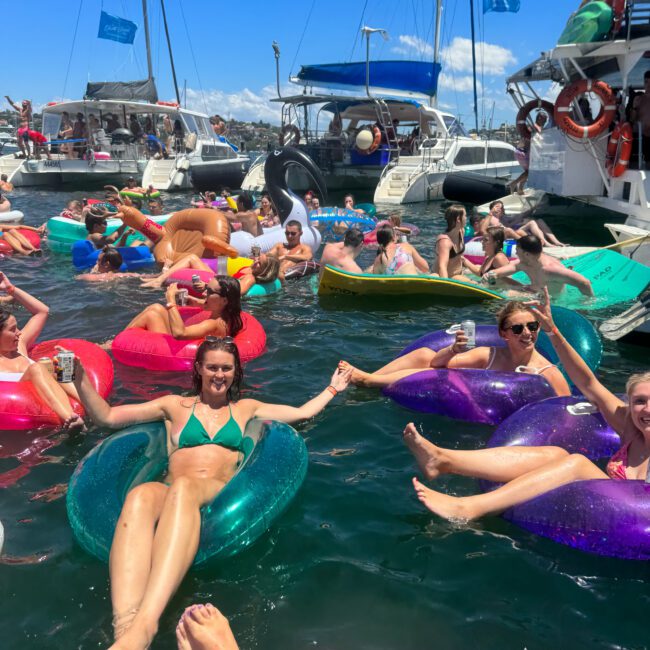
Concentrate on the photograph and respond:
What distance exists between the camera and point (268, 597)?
311 centimetres

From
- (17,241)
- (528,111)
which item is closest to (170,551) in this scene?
(17,241)

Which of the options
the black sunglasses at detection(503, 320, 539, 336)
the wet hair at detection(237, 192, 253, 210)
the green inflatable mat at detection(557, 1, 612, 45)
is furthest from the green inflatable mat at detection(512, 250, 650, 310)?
the wet hair at detection(237, 192, 253, 210)

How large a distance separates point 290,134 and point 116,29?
8.25 meters

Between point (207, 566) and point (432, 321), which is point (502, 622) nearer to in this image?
point (207, 566)

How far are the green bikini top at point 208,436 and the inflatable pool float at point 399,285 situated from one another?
452 centimetres

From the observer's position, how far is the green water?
2.90 meters

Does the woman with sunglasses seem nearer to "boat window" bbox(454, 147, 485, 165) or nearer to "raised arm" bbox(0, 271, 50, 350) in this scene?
"raised arm" bbox(0, 271, 50, 350)

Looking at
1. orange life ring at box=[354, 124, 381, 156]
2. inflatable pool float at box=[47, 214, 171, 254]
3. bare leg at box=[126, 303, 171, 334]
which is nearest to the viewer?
bare leg at box=[126, 303, 171, 334]

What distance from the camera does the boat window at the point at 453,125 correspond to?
23.3 metres

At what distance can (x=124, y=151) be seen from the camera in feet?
76.3

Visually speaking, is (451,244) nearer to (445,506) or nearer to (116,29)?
(445,506)

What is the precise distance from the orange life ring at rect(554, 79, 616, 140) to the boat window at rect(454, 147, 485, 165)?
30.0ft

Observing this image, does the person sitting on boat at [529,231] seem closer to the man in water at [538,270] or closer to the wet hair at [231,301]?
the man in water at [538,270]

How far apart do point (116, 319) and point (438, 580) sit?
579 cm
